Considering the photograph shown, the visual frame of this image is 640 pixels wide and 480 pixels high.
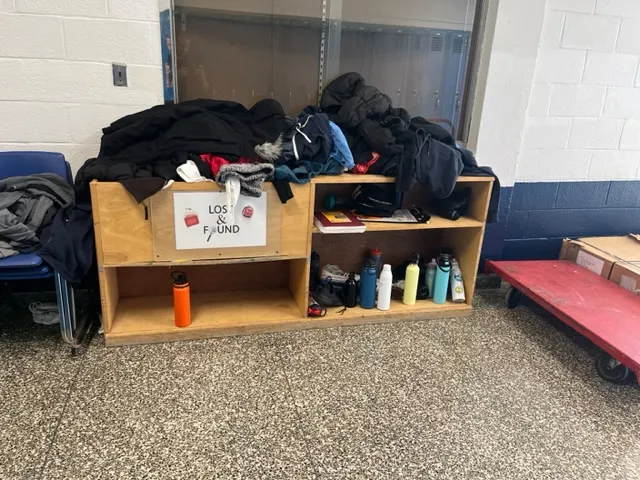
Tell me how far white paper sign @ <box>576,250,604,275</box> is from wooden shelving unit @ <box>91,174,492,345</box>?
81 cm

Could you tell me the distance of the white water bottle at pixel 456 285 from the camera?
9.04ft

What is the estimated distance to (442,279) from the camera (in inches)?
107

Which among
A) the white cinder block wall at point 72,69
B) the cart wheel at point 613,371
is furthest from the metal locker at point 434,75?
the cart wheel at point 613,371

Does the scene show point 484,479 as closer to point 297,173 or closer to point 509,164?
point 297,173

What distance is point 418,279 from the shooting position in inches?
109

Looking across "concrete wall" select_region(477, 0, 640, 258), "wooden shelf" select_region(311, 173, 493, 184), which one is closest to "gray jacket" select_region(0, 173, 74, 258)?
"wooden shelf" select_region(311, 173, 493, 184)

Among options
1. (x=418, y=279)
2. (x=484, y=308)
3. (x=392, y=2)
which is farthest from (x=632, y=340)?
(x=392, y=2)

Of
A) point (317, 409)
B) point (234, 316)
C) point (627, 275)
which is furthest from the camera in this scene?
point (627, 275)

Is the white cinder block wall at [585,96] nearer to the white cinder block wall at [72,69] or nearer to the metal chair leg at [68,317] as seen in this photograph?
the white cinder block wall at [72,69]

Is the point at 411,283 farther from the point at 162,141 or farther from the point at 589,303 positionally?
the point at 162,141

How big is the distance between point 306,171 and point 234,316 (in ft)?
2.71

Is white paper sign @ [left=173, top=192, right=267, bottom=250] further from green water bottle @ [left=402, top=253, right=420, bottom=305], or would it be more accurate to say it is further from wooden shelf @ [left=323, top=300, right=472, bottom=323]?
green water bottle @ [left=402, top=253, right=420, bottom=305]

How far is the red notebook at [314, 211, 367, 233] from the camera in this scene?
7.78 ft

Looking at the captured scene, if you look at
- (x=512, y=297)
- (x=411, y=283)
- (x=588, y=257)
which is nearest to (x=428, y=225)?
(x=411, y=283)
